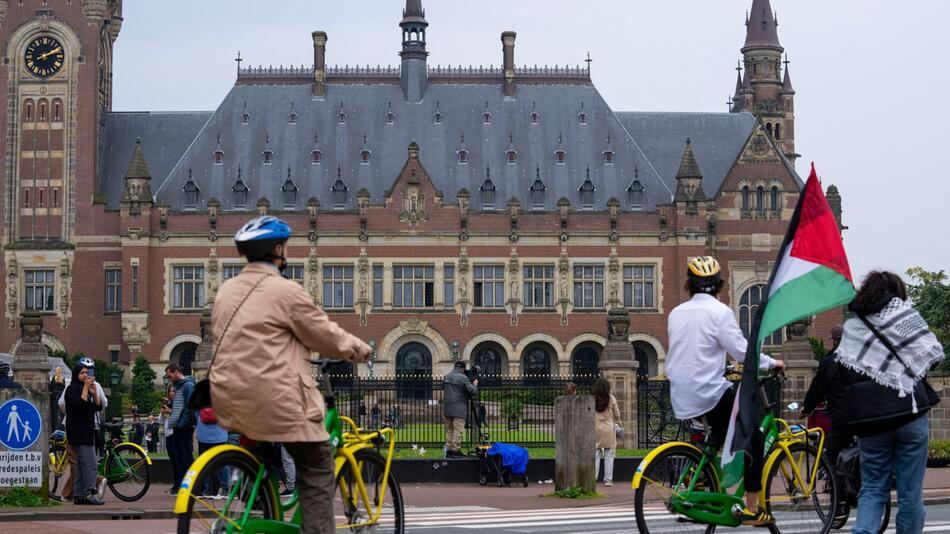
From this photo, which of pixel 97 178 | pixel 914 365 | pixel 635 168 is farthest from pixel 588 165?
pixel 914 365

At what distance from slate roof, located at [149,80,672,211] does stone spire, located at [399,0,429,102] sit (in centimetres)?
41

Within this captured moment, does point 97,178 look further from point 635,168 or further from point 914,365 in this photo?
point 914,365

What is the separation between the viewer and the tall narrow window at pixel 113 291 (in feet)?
207

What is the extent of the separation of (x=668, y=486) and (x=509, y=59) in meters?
57.8

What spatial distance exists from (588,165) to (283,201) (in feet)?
39.0

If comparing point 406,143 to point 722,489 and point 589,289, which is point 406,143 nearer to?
point 589,289

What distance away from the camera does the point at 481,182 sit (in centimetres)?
6388

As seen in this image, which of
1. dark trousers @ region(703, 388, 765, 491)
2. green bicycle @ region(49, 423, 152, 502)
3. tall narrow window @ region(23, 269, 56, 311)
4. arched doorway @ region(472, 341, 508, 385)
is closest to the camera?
dark trousers @ region(703, 388, 765, 491)

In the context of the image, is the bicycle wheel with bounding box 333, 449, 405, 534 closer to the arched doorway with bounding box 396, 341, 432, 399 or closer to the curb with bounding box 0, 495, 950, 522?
the curb with bounding box 0, 495, 950, 522

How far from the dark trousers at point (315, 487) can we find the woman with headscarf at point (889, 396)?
125 inches

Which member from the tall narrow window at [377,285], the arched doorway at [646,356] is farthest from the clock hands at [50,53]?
the arched doorway at [646,356]

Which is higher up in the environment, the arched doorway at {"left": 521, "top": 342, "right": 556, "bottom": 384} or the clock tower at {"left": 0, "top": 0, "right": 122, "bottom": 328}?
the clock tower at {"left": 0, "top": 0, "right": 122, "bottom": 328}

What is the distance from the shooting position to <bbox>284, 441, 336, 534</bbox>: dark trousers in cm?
823

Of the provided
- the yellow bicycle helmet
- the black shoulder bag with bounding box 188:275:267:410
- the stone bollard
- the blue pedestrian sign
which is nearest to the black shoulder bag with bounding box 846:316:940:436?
the yellow bicycle helmet
